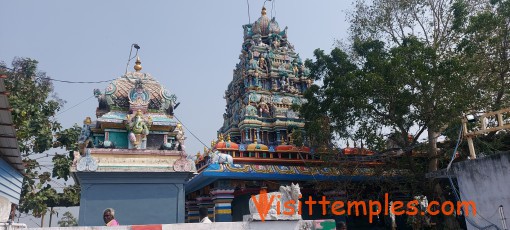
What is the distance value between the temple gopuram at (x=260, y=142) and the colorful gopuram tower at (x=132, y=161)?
106 inches

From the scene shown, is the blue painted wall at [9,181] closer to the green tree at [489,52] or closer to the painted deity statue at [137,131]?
the painted deity statue at [137,131]

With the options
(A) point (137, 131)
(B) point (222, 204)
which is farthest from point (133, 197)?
(B) point (222, 204)

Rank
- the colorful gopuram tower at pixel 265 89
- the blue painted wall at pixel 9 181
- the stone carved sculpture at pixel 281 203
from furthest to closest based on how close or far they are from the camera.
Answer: the colorful gopuram tower at pixel 265 89 → the blue painted wall at pixel 9 181 → the stone carved sculpture at pixel 281 203

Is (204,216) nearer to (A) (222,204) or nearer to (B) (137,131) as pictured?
(B) (137,131)

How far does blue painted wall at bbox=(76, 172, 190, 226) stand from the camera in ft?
39.5

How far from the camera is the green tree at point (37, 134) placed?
19906mm

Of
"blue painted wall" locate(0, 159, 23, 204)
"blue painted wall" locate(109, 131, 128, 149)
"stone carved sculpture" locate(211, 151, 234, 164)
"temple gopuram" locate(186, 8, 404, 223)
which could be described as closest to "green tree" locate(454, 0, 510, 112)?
"temple gopuram" locate(186, 8, 404, 223)

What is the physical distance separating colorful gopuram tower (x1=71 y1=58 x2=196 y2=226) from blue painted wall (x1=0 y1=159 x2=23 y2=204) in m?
A: 1.89

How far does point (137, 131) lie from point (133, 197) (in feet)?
6.93

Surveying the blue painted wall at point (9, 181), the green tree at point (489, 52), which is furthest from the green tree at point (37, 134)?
the green tree at point (489, 52)

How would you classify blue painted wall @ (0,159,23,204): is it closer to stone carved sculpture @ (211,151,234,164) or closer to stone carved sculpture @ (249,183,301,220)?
stone carved sculpture @ (211,151,234,164)

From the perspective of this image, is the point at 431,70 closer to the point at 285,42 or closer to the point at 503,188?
the point at 503,188

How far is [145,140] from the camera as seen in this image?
13.1 meters

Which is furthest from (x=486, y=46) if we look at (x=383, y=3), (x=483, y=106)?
(x=383, y=3)
